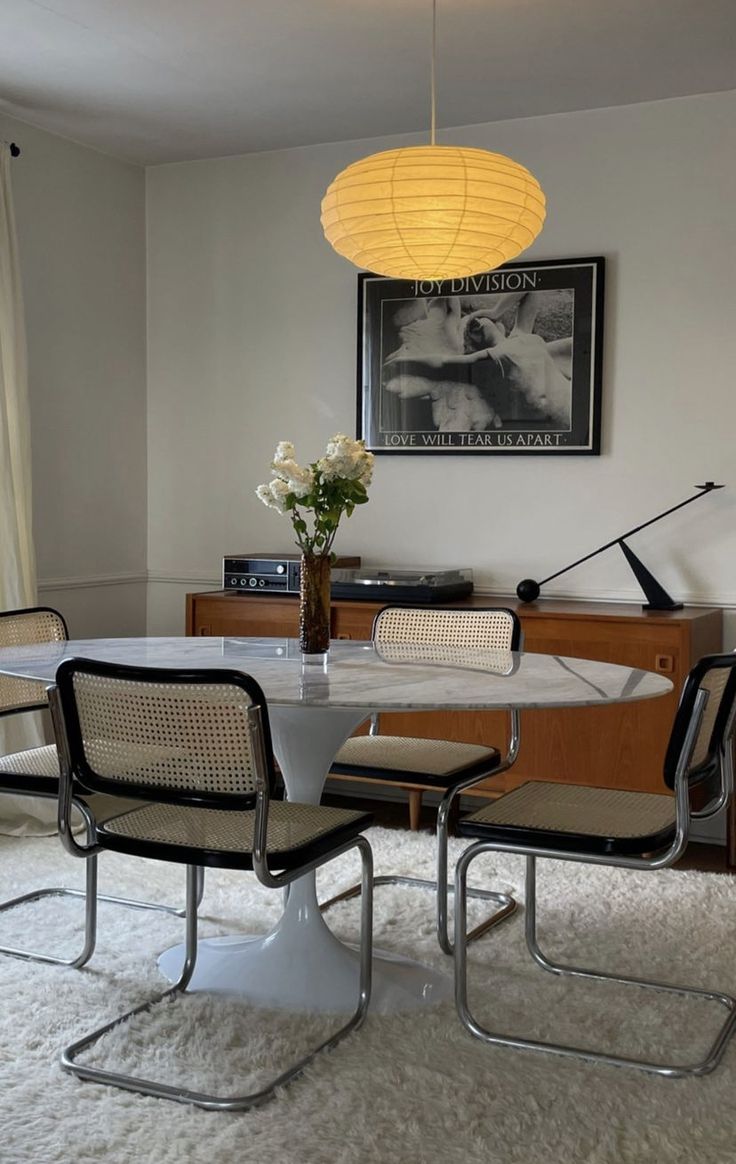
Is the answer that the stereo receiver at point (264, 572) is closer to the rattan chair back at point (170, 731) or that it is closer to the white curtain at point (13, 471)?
the white curtain at point (13, 471)

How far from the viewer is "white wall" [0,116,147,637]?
4.64 meters

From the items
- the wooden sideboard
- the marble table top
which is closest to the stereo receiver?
the wooden sideboard

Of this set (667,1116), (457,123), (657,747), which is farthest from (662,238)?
(667,1116)

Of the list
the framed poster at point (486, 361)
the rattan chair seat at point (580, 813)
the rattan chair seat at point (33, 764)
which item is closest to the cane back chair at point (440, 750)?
the rattan chair seat at point (580, 813)

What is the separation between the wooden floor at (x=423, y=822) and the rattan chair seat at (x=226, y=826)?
1373 mm

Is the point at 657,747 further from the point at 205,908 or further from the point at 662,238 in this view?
the point at 662,238

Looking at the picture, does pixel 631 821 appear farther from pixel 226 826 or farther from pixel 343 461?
pixel 343 461

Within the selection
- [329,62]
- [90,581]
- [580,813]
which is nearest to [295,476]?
[580,813]

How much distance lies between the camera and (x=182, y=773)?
2.31 metres

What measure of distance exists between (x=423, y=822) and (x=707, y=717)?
215cm

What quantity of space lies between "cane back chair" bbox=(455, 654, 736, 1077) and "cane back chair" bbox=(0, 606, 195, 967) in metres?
0.83

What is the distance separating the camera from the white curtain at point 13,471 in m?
4.26

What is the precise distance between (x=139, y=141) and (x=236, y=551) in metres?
1.65

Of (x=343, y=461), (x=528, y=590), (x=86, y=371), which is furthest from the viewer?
(x=86, y=371)
